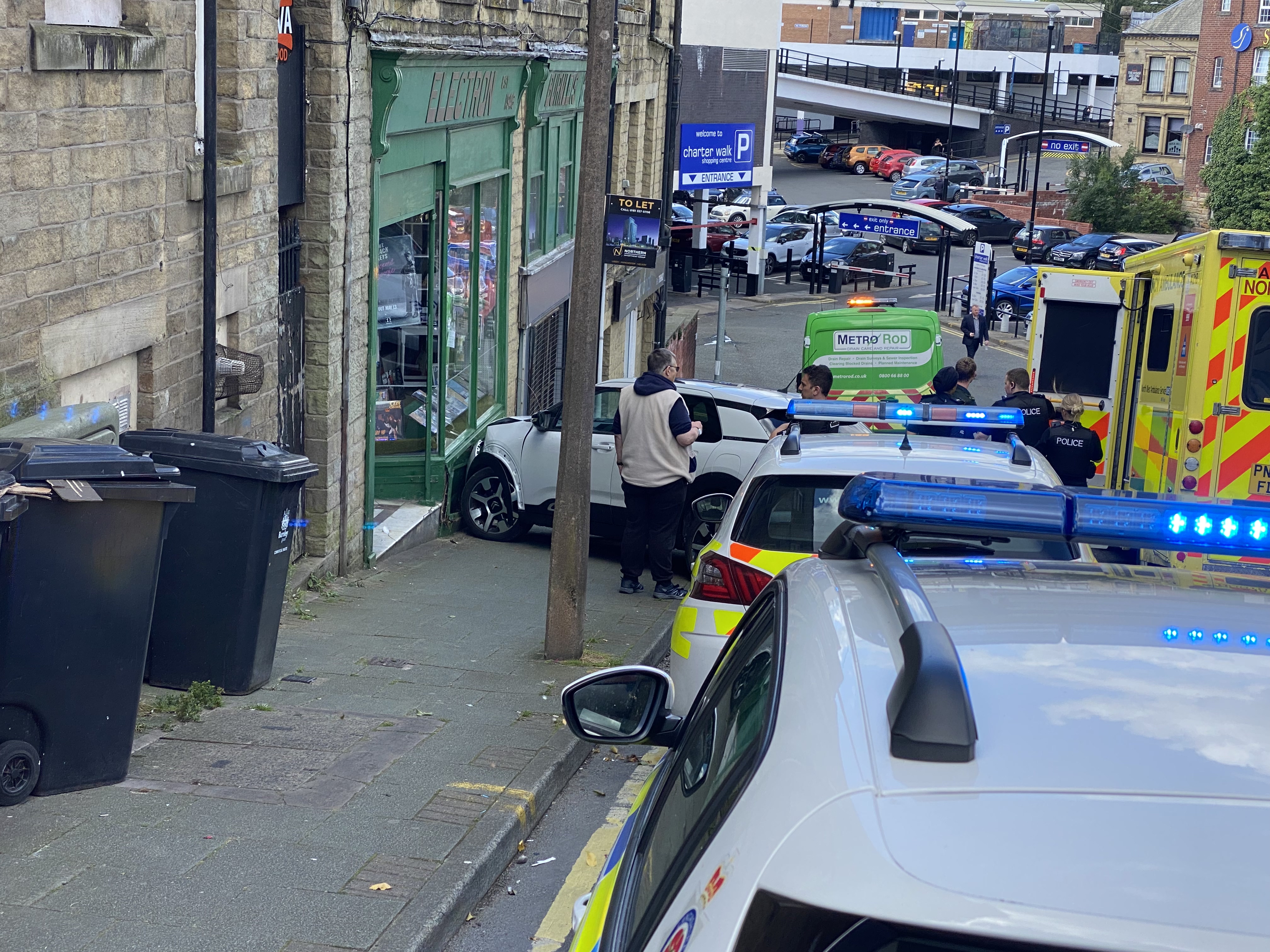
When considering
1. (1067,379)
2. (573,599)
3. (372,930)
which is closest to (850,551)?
(372,930)

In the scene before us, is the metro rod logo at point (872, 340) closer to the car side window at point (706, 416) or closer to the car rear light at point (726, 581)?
the car side window at point (706, 416)

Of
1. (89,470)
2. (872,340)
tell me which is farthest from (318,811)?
(872,340)

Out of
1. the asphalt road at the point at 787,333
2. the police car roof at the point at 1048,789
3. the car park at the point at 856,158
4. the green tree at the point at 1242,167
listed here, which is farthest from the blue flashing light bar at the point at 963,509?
the car park at the point at 856,158

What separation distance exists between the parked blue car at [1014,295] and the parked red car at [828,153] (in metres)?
41.3

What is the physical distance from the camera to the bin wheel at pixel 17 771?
18.6ft

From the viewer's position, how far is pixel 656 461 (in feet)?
37.6

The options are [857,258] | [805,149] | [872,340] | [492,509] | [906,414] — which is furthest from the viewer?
[805,149]

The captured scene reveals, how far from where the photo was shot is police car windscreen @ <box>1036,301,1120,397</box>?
15414mm

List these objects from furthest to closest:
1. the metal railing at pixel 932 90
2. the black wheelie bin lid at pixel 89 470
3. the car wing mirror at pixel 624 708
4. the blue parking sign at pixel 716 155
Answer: the metal railing at pixel 932 90 < the blue parking sign at pixel 716 155 < the black wheelie bin lid at pixel 89 470 < the car wing mirror at pixel 624 708

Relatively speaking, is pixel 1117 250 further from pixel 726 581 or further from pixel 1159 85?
pixel 726 581

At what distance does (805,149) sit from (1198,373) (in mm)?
76470

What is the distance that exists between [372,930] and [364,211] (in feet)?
25.6

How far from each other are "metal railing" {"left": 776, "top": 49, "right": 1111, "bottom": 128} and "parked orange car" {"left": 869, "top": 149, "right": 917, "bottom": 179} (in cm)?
818

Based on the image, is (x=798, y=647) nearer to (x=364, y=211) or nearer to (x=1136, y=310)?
(x=364, y=211)
